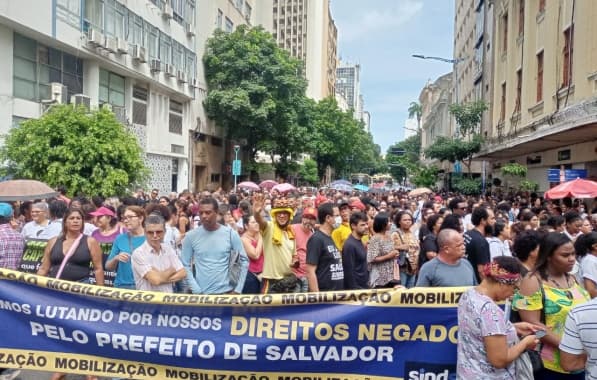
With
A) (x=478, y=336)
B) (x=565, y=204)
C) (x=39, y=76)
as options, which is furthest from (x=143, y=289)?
(x=39, y=76)

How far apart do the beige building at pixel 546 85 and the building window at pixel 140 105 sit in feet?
55.5

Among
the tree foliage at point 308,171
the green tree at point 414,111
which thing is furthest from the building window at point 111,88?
the green tree at point 414,111

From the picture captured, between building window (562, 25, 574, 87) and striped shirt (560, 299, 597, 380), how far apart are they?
1748 cm

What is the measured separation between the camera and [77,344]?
166 inches

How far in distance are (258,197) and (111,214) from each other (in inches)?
77.4

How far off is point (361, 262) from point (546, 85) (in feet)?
60.4

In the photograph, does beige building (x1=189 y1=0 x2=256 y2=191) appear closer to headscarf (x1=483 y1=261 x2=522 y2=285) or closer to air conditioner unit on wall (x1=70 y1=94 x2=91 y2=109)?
air conditioner unit on wall (x1=70 y1=94 x2=91 y2=109)

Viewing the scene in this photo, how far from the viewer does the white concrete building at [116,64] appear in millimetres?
16672

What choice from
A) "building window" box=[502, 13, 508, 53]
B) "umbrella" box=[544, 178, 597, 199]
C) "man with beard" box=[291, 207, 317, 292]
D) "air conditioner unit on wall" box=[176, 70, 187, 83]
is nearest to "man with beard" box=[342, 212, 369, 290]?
"man with beard" box=[291, 207, 317, 292]

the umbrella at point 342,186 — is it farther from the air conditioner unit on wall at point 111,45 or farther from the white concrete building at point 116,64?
the air conditioner unit on wall at point 111,45

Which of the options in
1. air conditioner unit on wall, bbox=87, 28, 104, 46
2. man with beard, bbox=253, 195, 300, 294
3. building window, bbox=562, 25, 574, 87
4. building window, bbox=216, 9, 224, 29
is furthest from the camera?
building window, bbox=216, 9, 224, 29

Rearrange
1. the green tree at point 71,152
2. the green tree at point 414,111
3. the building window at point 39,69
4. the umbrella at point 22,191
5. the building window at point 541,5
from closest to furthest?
the umbrella at point 22,191 < the green tree at point 71,152 < the building window at point 39,69 < the building window at point 541,5 < the green tree at point 414,111

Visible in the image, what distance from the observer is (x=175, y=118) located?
99.2 feet

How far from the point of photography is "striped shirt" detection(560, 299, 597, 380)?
2.91m
